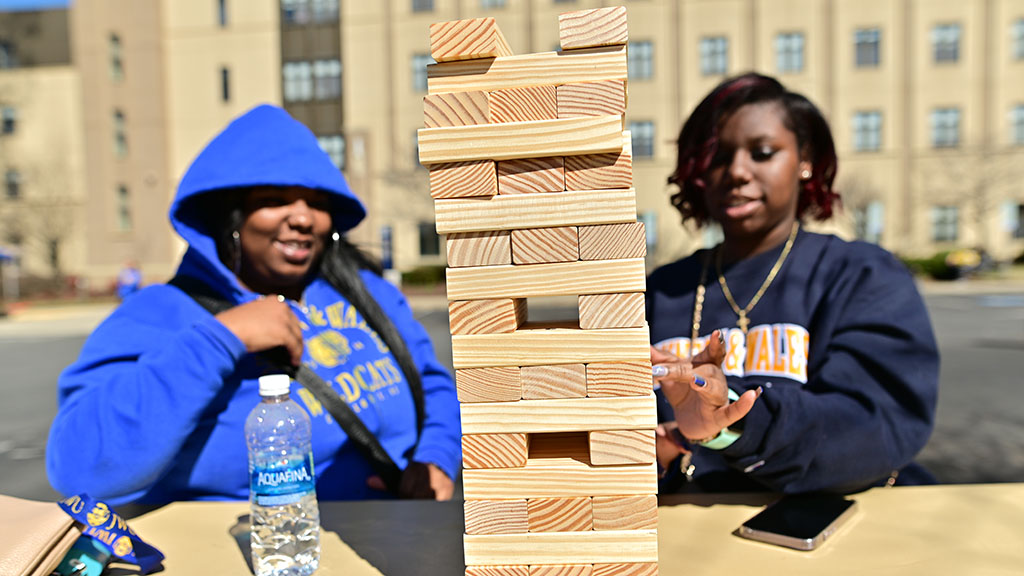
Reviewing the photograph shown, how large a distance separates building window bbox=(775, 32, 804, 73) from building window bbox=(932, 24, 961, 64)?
4.65m

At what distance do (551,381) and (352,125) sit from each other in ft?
90.6

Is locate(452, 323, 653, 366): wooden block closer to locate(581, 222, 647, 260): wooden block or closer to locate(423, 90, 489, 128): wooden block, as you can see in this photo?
locate(581, 222, 647, 260): wooden block

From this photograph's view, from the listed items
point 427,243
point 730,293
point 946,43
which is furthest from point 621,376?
point 946,43

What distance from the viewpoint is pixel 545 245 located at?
105 cm

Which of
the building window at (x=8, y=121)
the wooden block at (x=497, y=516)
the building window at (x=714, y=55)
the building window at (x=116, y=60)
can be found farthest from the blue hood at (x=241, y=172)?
the building window at (x=8, y=121)

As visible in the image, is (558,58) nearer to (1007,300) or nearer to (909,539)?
(909,539)

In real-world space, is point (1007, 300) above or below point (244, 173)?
below

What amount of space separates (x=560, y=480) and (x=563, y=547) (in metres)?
0.11

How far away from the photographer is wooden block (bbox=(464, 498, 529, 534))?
110cm

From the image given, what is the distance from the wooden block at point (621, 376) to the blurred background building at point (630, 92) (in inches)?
953

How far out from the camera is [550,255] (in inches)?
41.3

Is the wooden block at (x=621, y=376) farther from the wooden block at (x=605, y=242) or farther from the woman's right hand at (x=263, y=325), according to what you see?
the woman's right hand at (x=263, y=325)

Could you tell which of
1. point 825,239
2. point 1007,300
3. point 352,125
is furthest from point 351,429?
point 352,125

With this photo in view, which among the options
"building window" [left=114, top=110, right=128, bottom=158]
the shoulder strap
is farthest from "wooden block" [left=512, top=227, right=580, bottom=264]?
"building window" [left=114, top=110, right=128, bottom=158]
